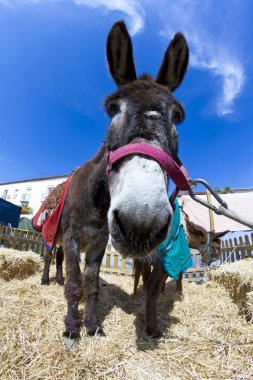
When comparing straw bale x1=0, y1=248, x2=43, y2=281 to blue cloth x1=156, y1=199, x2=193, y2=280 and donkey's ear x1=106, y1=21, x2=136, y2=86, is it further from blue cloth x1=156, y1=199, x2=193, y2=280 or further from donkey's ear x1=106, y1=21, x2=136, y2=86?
donkey's ear x1=106, y1=21, x2=136, y2=86

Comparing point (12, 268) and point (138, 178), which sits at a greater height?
point (138, 178)

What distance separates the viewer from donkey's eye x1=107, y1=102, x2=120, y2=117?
2.09 m

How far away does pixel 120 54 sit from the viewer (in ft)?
7.98

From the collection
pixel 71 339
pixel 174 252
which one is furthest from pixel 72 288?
pixel 174 252

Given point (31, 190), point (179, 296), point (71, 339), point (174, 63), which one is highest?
point (31, 190)

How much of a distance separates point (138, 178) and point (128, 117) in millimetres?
706

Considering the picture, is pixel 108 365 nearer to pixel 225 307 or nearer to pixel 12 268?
pixel 225 307

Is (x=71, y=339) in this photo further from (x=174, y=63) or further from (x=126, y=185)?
(x=174, y=63)

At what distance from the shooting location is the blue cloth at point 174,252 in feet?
10.0

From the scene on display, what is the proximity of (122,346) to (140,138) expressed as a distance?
2026mm

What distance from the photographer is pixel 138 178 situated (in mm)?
1383

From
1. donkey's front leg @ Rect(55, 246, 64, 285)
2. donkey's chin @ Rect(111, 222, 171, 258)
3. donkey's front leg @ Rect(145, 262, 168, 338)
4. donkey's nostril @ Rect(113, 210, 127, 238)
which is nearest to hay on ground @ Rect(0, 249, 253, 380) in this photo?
donkey's front leg @ Rect(145, 262, 168, 338)

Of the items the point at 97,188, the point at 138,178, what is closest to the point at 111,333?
the point at 97,188

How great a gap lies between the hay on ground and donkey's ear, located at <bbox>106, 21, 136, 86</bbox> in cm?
269
